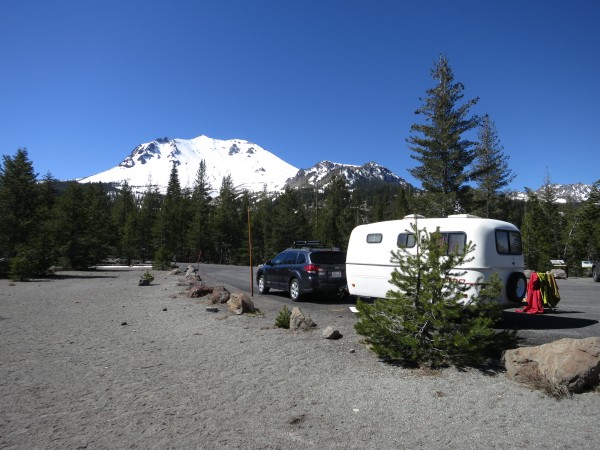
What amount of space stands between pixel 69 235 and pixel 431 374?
115 ft

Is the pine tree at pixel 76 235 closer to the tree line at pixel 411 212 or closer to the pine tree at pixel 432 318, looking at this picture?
the tree line at pixel 411 212

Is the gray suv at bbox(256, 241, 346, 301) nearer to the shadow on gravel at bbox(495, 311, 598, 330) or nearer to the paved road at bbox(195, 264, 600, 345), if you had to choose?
the paved road at bbox(195, 264, 600, 345)

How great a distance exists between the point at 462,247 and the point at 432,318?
4224 mm

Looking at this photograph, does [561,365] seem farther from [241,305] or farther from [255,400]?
[241,305]

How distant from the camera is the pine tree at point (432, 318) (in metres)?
5.36

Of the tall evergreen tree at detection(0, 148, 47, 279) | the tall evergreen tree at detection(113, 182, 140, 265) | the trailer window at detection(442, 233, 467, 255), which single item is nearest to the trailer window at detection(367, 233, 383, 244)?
the trailer window at detection(442, 233, 467, 255)

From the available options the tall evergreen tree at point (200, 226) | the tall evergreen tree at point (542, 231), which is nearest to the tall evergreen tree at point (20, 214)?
the tall evergreen tree at point (542, 231)

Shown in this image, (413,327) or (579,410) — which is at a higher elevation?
(413,327)

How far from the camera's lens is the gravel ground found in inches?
144

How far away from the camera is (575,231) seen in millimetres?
36781

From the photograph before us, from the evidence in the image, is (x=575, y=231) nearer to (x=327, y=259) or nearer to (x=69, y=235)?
(x=327, y=259)

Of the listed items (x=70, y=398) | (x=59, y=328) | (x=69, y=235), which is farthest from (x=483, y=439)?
(x=69, y=235)

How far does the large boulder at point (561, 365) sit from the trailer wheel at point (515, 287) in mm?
4043

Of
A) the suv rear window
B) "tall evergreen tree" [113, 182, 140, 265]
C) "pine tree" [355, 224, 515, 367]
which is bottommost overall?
"pine tree" [355, 224, 515, 367]
